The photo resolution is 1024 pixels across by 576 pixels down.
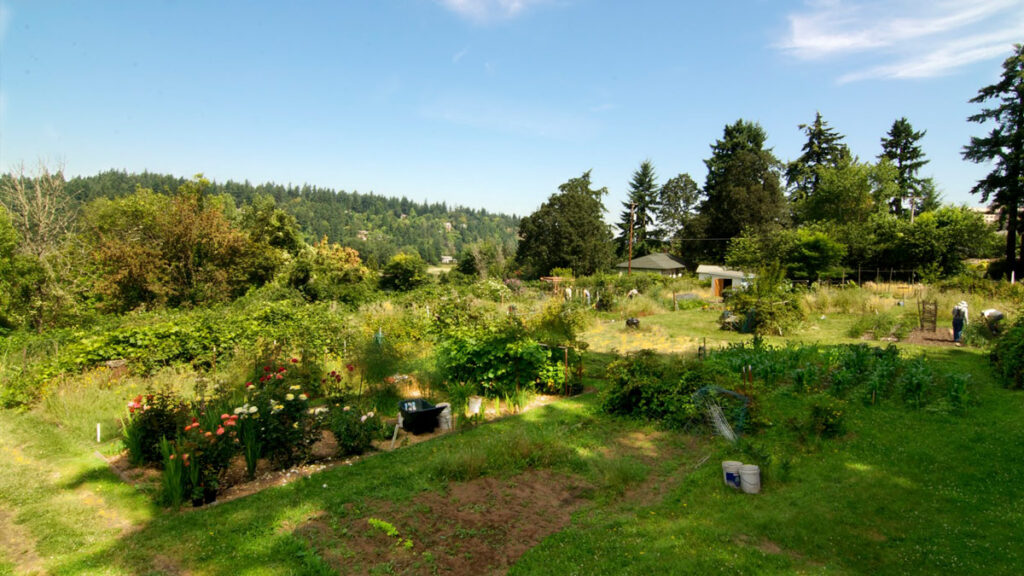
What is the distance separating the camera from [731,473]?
17.1 feet

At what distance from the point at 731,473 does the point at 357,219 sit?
16601 centimetres

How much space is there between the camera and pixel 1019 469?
533 centimetres

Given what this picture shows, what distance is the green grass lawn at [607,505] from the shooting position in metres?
3.83

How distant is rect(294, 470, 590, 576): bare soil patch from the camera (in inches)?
151

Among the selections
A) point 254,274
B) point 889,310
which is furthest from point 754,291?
point 254,274

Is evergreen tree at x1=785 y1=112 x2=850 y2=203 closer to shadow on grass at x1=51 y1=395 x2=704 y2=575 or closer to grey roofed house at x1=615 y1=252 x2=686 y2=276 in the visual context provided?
grey roofed house at x1=615 y1=252 x2=686 y2=276

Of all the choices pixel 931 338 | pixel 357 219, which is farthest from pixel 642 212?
pixel 357 219

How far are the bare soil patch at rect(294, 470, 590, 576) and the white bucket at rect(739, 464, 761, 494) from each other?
1.67 meters

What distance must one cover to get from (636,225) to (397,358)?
49442 millimetres

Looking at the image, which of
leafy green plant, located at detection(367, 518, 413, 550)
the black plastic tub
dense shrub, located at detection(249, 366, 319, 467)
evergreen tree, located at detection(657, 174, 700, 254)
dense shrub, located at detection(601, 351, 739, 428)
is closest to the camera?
leafy green plant, located at detection(367, 518, 413, 550)

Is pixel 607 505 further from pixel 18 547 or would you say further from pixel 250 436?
pixel 18 547

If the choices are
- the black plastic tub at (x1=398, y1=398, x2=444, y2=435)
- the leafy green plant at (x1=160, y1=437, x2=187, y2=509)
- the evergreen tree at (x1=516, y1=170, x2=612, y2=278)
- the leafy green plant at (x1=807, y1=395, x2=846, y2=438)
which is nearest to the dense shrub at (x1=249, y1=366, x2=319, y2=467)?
the leafy green plant at (x1=160, y1=437, x2=187, y2=509)

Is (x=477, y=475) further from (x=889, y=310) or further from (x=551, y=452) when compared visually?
(x=889, y=310)

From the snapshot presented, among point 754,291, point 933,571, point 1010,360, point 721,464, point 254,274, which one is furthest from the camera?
point 254,274
